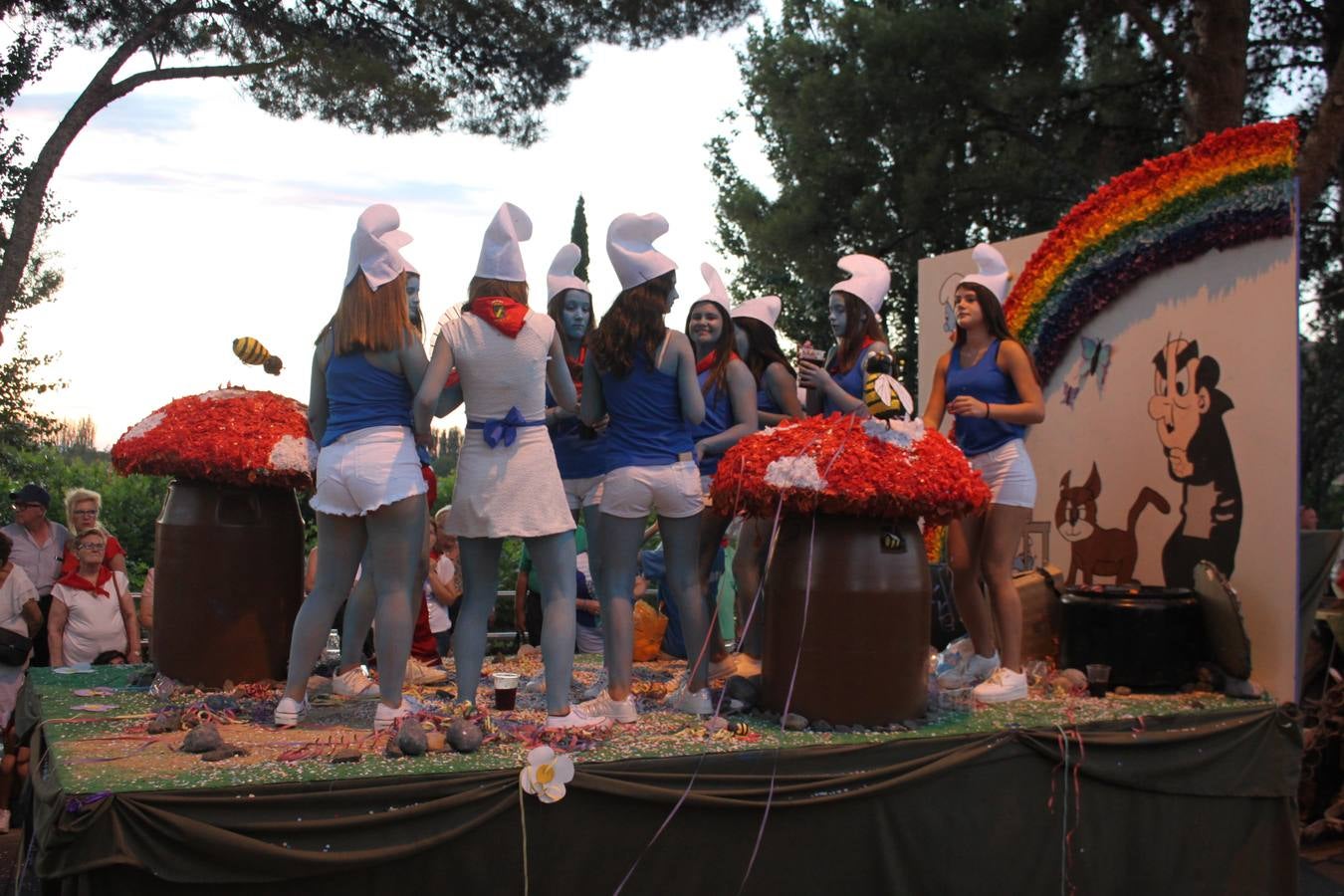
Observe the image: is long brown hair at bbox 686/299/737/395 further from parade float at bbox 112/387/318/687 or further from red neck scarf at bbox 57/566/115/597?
red neck scarf at bbox 57/566/115/597

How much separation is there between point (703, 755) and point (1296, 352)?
3.31m

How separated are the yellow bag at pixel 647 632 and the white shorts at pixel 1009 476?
1.96 metres

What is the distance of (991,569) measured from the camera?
521 centimetres

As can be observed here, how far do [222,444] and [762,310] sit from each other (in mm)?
2412

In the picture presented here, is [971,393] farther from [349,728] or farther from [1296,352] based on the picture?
[349,728]

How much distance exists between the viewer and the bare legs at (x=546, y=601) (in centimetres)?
425

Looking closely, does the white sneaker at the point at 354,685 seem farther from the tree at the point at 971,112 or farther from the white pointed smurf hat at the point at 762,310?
the tree at the point at 971,112

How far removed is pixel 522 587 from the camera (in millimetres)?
7113

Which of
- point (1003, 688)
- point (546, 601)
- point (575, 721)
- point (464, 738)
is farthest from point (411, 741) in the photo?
point (1003, 688)

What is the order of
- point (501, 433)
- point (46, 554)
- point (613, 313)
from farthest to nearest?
point (46, 554) → point (613, 313) → point (501, 433)

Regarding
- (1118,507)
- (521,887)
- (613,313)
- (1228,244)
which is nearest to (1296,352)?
(1228,244)

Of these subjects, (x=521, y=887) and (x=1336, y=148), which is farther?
(x=1336, y=148)

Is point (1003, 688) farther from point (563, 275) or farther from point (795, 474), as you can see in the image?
point (563, 275)

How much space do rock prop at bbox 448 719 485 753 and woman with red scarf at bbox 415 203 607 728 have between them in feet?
1.11
